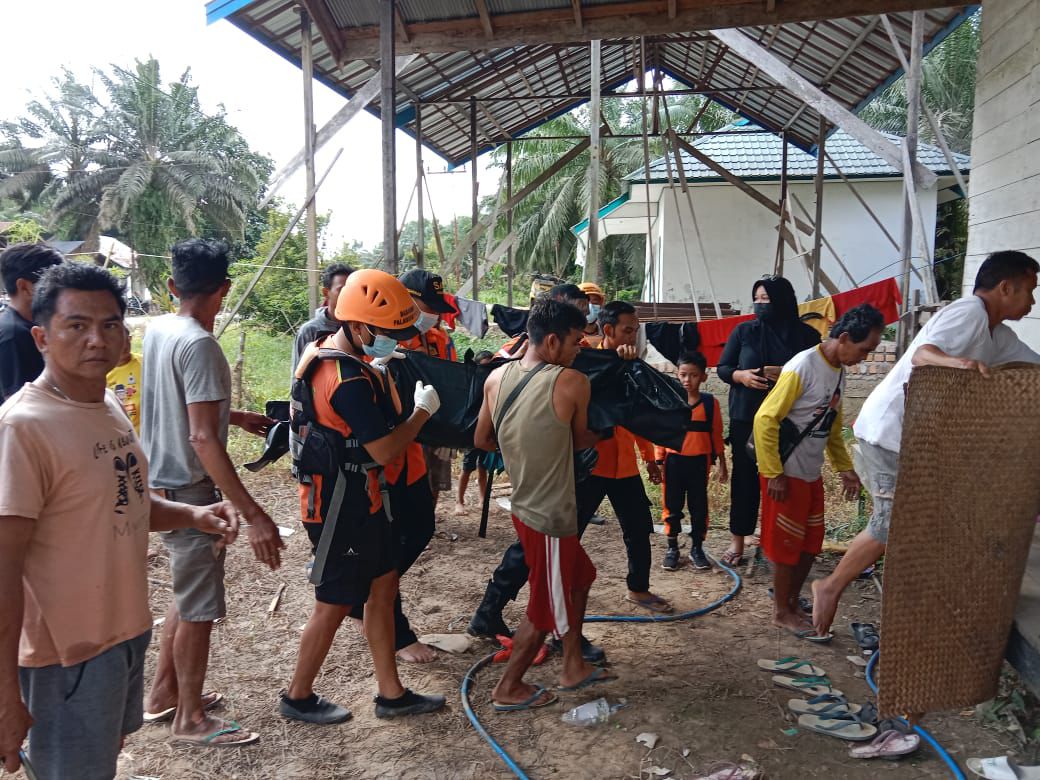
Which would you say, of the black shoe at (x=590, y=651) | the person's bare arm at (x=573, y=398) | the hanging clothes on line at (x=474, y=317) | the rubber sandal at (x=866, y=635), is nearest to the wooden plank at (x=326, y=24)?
the hanging clothes on line at (x=474, y=317)

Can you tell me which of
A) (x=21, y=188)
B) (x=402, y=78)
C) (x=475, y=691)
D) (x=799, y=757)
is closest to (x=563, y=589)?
(x=475, y=691)

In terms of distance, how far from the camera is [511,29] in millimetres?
5594

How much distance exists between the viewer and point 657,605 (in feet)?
13.9

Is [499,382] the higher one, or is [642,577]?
[499,382]

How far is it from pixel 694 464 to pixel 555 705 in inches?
81.5

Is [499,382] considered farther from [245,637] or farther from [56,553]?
[245,637]

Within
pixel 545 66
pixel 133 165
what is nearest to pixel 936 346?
pixel 545 66

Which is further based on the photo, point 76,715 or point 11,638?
point 76,715

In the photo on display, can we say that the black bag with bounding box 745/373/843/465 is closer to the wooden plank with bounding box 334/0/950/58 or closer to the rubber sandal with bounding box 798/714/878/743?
the rubber sandal with bounding box 798/714/878/743

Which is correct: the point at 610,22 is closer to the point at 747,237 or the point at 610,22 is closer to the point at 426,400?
the point at 426,400

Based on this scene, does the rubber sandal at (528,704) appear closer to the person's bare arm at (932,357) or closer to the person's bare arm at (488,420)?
the person's bare arm at (488,420)

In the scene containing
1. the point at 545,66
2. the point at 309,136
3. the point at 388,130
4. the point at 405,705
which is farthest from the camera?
the point at 545,66

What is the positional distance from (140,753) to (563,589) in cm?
178

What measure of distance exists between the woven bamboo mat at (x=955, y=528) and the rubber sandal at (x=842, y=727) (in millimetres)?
880
